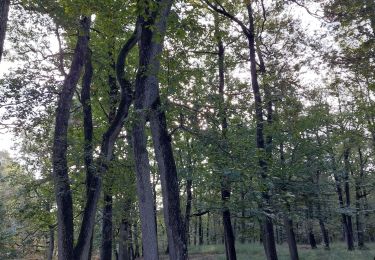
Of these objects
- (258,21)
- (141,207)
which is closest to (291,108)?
(258,21)

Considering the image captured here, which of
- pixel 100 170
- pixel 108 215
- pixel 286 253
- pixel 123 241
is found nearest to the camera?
pixel 100 170

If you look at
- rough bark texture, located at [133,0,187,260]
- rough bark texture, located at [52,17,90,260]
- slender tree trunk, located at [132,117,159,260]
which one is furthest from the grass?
rough bark texture, located at [52,17,90,260]

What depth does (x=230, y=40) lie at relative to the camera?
17031 mm

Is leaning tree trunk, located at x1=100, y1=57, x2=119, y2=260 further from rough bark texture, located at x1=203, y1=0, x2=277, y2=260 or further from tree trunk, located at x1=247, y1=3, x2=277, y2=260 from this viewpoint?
tree trunk, located at x1=247, y1=3, x2=277, y2=260

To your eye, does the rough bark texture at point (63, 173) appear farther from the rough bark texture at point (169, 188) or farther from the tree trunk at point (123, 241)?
the tree trunk at point (123, 241)

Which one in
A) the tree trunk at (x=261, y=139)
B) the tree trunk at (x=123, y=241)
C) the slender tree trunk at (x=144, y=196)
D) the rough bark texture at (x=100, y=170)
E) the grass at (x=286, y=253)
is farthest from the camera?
the grass at (x=286, y=253)

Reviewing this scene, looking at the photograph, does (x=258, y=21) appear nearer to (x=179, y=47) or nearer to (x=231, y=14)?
(x=231, y=14)

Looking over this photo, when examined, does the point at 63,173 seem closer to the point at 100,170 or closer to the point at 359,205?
the point at 100,170

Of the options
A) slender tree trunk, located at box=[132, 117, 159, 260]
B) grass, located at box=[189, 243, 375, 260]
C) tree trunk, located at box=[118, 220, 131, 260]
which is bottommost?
grass, located at box=[189, 243, 375, 260]

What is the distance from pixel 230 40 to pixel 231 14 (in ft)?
4.51

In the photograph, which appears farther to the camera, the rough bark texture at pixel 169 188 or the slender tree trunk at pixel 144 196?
the slender tree trunk at pixel 144 196

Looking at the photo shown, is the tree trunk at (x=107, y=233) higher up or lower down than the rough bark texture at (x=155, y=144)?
lower down

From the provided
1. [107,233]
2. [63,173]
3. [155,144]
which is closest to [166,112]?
[155,144]

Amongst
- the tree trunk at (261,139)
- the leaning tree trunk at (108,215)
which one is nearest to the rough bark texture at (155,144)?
the tree trunk at (261,139)
